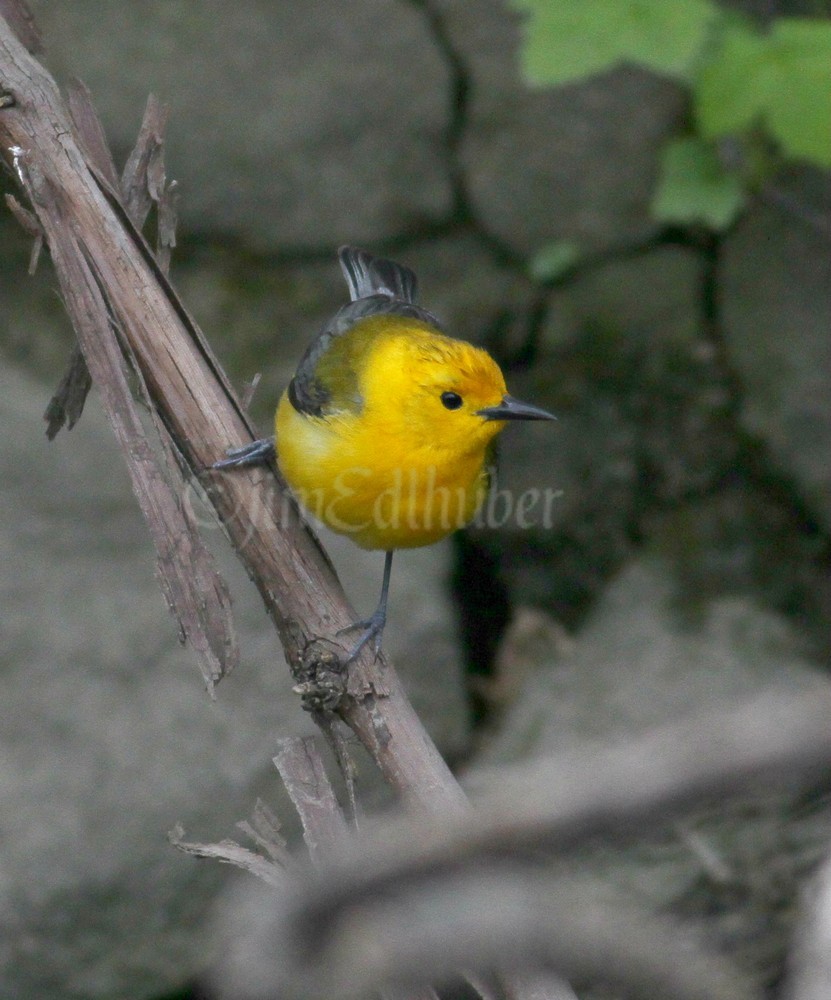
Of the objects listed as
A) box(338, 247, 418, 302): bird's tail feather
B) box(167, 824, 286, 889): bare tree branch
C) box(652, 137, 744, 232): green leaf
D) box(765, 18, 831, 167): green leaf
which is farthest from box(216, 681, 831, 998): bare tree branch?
box(652, 137, 744, 232): green leaf

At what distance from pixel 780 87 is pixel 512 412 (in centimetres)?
194

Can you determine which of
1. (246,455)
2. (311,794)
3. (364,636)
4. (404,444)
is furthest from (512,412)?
(311,794)

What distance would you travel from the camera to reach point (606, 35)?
4.11 meters

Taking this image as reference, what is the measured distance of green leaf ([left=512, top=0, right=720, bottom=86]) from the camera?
4.03 m

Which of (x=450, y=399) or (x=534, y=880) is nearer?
(x=534, y=880)

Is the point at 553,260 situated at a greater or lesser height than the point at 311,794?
lesser

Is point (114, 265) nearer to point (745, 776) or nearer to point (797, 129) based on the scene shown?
point (745, 776)

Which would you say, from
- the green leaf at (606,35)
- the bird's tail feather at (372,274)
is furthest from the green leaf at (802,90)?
the bird's tail feather at (372,274)

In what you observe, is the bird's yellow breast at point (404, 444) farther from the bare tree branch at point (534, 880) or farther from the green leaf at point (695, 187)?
the bare tree branch at point (534, 880)

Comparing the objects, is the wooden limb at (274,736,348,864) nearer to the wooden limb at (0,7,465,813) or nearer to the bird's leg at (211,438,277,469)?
the wooden limb at (0,7,465,813)

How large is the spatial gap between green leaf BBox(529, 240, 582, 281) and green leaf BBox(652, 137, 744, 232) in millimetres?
499

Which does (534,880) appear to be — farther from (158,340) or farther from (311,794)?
(158,340)

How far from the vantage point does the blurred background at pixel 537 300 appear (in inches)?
171

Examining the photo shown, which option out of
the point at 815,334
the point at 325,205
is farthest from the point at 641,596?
the point at 325,205
